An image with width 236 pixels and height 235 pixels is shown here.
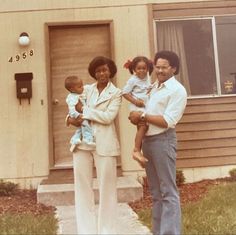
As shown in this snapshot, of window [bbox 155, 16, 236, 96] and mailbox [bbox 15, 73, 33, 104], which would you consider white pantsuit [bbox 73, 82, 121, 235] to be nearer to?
mailbox [bbox 15, 73, 33, 104]

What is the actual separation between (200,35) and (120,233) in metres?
4.40

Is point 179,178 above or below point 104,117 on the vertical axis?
below

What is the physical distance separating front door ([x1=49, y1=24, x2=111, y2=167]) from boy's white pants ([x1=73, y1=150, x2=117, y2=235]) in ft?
11.7

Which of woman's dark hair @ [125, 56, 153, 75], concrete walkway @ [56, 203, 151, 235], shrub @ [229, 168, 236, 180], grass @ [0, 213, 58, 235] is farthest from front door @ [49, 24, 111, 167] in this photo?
woman's dark hair @ [125, 56, 153, 75]

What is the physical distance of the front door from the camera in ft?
26.2

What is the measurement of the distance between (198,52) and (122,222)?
3813mm

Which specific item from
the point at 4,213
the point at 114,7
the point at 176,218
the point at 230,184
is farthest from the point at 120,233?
the point at 114,7

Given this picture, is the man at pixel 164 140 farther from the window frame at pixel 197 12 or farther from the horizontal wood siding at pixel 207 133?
the window frame at pixel 197 12

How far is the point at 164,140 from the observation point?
4031mm

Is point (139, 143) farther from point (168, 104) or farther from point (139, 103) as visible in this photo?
point (139, 103)

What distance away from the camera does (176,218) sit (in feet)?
13.0

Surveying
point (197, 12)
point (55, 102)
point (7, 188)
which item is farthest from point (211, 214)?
point (197, 12)

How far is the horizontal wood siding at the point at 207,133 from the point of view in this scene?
8000 mm

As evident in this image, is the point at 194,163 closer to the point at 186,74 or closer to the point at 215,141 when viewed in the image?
the point at 215,141
